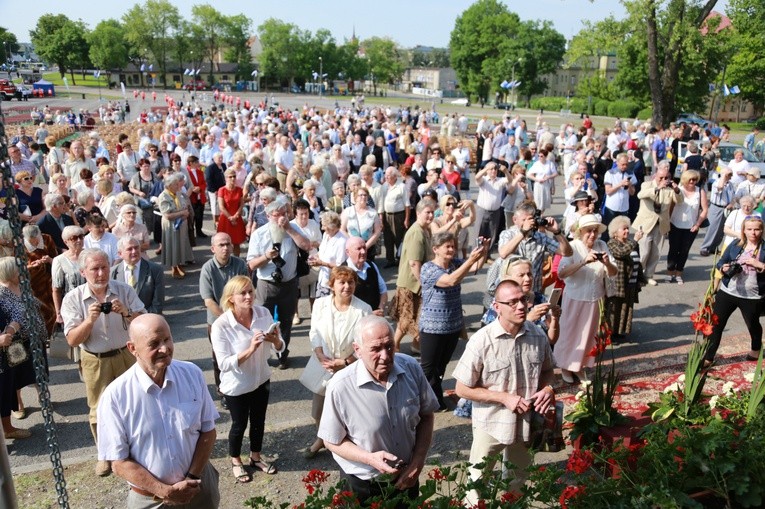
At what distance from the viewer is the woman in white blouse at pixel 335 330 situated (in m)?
4.77

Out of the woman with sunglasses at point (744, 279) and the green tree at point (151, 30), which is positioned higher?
the green tree at point (151, 30)

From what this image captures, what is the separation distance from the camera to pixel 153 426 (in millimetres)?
3311

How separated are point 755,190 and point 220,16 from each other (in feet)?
381

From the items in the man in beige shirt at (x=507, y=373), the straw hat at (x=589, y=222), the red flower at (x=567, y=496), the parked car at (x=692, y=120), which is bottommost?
the red flower at (x=567, y=496)

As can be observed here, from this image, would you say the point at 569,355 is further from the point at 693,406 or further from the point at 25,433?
the point at 25,433

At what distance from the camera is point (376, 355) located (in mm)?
3361

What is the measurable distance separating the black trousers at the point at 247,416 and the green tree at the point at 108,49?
354 feet

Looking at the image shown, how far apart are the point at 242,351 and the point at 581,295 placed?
345cm

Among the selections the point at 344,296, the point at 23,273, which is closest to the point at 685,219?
the point at 344,296

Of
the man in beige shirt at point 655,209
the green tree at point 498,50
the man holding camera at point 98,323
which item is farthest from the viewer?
the green tree at point 498,50

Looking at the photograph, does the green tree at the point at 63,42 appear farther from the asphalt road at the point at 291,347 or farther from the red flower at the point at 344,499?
the red flower at the point at 344,499

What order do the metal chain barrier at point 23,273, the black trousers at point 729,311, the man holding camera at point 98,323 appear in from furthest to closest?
the black trousers at point 729,311
the man holding camera at point 98,323
the metal chain barrier at point 23,273

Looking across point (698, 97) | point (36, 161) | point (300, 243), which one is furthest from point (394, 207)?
point (698, 97)

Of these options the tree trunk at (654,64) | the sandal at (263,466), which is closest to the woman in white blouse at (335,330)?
the sandal at (263,466)
